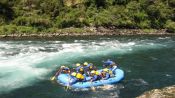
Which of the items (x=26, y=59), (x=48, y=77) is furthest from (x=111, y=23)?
(x=48, y=77)

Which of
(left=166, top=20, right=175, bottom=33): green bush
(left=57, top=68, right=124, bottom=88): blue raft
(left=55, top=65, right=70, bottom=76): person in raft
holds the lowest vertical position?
(left=166, top=20, right=175, bottom=33): green bush

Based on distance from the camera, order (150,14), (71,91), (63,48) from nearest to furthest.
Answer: (71,91) → (63,48) → (150,14)

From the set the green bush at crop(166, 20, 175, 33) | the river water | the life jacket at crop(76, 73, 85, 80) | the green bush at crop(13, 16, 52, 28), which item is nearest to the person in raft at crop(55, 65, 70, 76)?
the river water

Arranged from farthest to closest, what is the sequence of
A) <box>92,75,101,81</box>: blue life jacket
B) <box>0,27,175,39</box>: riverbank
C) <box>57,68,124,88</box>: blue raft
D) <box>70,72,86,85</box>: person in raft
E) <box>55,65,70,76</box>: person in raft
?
1. <box>0,27,175,39</box>: riverbank
2. <box>55,65,70,76</box>: person in raft
3. <box>92,75,101,81</box>: blue life jacket
4. <box>70,72,86,85</box>: person in raft
5. <box>57,68,124,88</box>: blue raft

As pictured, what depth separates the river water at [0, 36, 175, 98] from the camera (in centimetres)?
2117

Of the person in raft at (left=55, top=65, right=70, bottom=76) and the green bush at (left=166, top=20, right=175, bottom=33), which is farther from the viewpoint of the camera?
the green bush at (left=166, top=20, right=175, bottom=33)

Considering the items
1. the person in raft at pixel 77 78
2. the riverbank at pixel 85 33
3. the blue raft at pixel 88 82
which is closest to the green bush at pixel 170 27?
the riverbank at pixel 85 33

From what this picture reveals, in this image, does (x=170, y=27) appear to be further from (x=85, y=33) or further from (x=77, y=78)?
(x=77, y=78)

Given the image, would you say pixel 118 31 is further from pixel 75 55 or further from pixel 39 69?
pixel 39 69

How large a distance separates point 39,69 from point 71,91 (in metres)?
4.99

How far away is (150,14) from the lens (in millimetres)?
46688

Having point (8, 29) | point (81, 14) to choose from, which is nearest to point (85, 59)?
point (8, 29)

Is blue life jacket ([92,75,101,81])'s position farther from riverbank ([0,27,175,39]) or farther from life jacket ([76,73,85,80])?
riverbank ([0,27,175,39])

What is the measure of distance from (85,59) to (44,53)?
3.91 m
